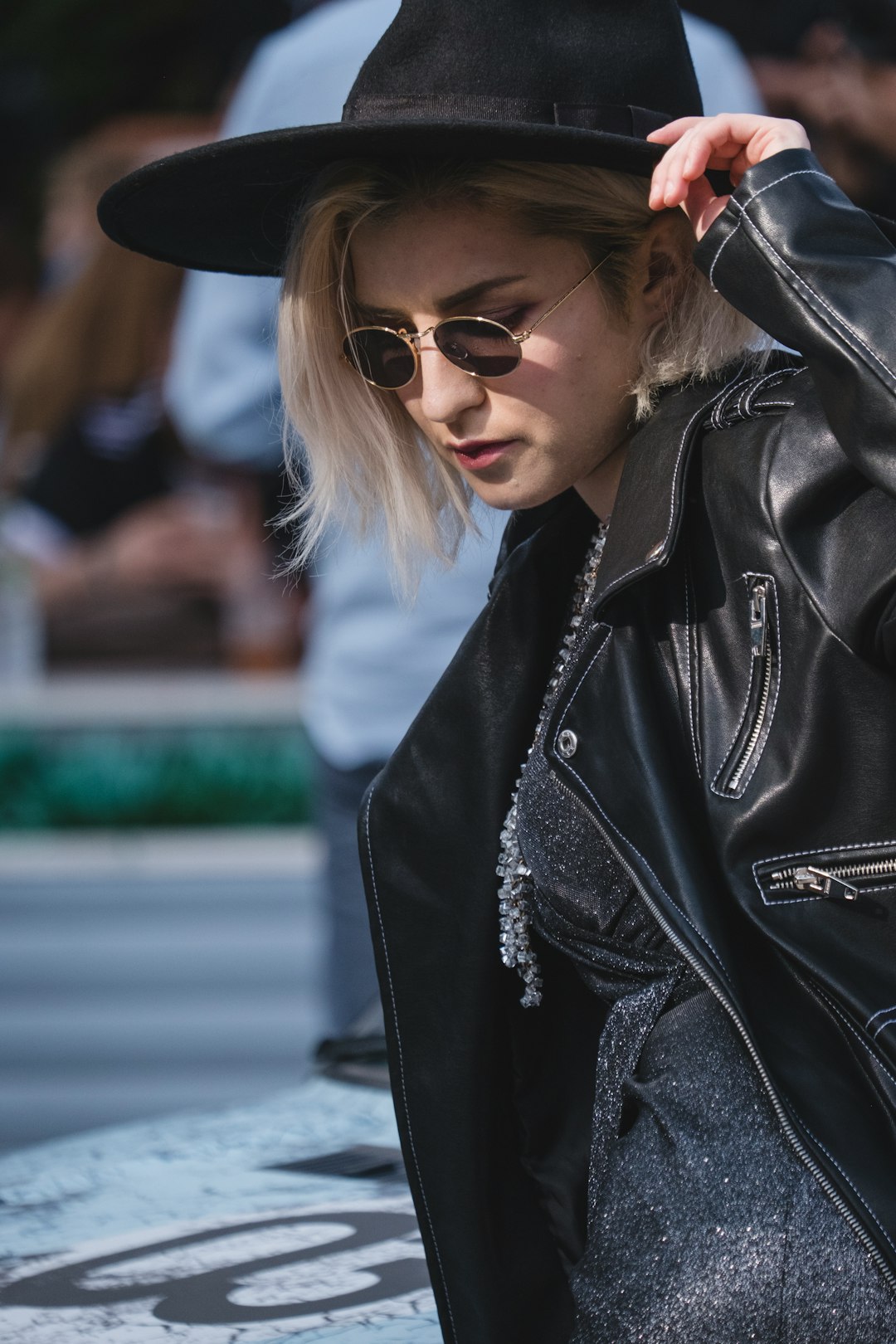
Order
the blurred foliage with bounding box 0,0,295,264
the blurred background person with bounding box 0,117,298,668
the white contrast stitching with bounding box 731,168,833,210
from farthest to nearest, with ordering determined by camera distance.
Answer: the blurred foliage with bounding box 0,0,295,264 → the blurred background person with bounding box 0,117,298,668 → the white contrast stitching with bounding box 731,168,833,210

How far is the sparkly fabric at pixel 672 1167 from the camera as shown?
1335 mm

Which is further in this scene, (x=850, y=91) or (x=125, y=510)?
(x=125, y=510)

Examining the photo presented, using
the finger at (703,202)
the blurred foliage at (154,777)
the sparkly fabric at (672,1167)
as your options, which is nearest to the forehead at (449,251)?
the finger at (703,202)

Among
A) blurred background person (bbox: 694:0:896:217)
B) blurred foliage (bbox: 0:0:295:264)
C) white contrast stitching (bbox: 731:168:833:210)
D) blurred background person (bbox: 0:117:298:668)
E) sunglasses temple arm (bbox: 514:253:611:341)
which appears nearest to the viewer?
white contrast stitching (bbox: 731:168:833:210)

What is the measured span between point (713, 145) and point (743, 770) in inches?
20.4

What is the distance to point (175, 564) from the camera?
477 cm

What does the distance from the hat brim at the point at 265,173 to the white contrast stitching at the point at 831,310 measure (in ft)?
0.52

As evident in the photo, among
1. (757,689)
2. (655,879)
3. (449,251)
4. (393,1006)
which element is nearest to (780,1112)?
(655,879)

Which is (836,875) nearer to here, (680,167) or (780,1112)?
(780,1112)

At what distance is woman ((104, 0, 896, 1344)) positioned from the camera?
1.33m

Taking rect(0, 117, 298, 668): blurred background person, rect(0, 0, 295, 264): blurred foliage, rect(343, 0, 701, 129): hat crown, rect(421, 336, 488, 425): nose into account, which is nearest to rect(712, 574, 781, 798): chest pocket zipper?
rect(421, 336, 488, 425): nose

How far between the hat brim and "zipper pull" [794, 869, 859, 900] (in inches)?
24.6

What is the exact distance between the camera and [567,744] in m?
1.48

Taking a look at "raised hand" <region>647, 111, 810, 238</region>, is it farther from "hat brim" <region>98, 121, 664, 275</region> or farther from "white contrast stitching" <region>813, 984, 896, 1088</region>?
"white contrast stitching" <region>813, 984, 896, 1088</region>
